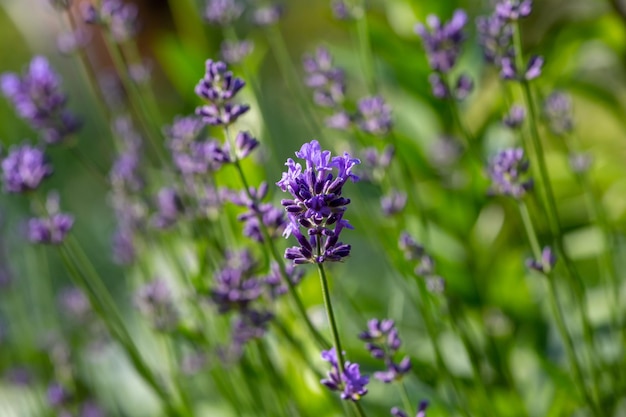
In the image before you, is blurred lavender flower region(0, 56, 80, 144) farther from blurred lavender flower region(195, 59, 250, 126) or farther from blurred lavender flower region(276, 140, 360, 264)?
blurred lavender flower region(276, 140, 360, 264)

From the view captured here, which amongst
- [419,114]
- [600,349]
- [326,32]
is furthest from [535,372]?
[326,32]

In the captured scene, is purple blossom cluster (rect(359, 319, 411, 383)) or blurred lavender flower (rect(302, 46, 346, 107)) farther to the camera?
blurred lavender flower (rect(302, 46, 346, 107))

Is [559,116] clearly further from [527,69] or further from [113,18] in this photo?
[113,18]

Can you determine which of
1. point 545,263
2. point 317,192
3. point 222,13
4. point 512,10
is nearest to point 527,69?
point 512,10

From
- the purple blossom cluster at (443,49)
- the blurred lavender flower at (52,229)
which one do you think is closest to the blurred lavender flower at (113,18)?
the blurred lavender flower at (52,229)

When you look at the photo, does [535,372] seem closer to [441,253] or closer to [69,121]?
[441,253]

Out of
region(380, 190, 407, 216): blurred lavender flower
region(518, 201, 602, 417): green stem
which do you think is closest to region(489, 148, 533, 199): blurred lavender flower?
region(518, 201, 602, 417): green stem

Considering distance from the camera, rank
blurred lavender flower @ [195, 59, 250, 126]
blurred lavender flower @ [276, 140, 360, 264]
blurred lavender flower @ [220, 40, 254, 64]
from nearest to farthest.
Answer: blurred lavender flower @ [276, 140, 360, 264]
blurred lavender flower @ [195, 59, 250, 126]
blurred lavender flower @ [220, 40, 254, 64]

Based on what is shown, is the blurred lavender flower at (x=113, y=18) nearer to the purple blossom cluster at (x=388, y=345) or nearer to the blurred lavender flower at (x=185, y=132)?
the blurred lavender flower at (x=185, y=132)
